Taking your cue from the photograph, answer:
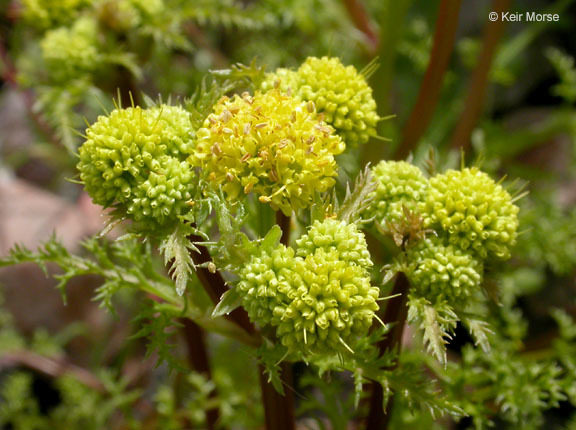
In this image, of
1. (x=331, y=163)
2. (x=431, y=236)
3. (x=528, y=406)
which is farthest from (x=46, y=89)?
(x=528, y=406)

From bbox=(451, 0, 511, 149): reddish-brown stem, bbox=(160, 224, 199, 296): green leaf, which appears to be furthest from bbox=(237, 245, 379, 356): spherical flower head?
bbox=(451, 0, 511, 149): reddish-brown stem

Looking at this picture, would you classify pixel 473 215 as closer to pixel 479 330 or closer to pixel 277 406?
pixel 479 330

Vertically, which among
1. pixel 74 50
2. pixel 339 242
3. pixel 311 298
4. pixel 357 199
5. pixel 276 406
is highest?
pixel 74 50

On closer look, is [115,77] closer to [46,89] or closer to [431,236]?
[46,89]

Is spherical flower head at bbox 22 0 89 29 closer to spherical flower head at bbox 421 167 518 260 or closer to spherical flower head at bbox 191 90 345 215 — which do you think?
spherical flower head at bbox 191 90 345 215

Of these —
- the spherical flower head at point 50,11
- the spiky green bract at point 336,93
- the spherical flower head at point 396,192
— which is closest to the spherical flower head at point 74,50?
the spherical flower head at point 50,11

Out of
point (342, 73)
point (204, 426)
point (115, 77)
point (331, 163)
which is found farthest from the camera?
point (204, 426)

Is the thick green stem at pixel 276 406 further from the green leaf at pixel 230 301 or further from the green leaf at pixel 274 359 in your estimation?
the green leaf at pixel 230 301

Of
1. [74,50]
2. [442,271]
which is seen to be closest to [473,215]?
[442,271]
